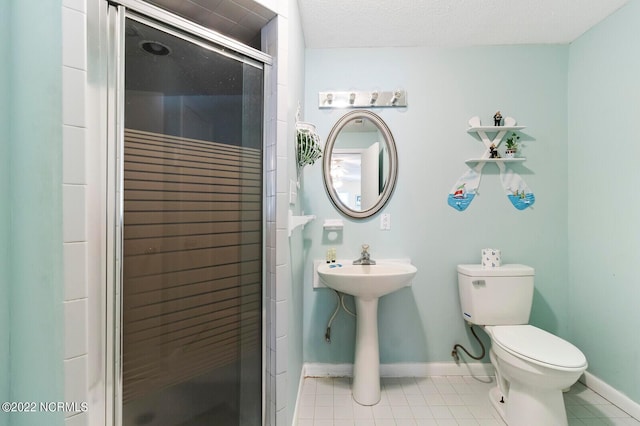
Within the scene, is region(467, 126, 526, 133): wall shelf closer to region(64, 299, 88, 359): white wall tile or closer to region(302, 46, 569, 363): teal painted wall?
region(302, 46, 569, 363): teal painted wall

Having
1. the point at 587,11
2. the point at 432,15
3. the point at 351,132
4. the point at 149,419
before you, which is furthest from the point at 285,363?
the point at 587,11

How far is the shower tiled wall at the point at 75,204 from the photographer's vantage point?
614mm

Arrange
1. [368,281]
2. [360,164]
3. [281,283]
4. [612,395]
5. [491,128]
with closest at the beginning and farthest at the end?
1. [281,283]
2. [368,281]
3. [612,395]
4. [491,128]
5. [360,164]

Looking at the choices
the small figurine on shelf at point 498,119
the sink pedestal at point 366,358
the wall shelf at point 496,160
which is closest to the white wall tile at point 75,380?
the sink pedestal at point 366,358

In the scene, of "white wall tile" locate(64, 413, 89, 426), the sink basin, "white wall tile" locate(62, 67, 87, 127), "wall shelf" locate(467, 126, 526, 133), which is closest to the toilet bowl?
the sink basin

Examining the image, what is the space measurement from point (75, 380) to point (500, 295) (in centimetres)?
198

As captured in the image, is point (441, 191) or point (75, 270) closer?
point (75, 270)

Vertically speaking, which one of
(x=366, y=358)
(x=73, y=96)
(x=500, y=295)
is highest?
(x=73, y=96)

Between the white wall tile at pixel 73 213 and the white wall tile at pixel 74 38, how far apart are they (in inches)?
11.3

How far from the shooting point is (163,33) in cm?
83

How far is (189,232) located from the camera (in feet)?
2.94

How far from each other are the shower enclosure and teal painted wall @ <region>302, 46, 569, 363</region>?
0.83m

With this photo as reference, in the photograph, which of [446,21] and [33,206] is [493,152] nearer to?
[446,21]

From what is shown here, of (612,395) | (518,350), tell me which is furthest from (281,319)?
(612,395)
